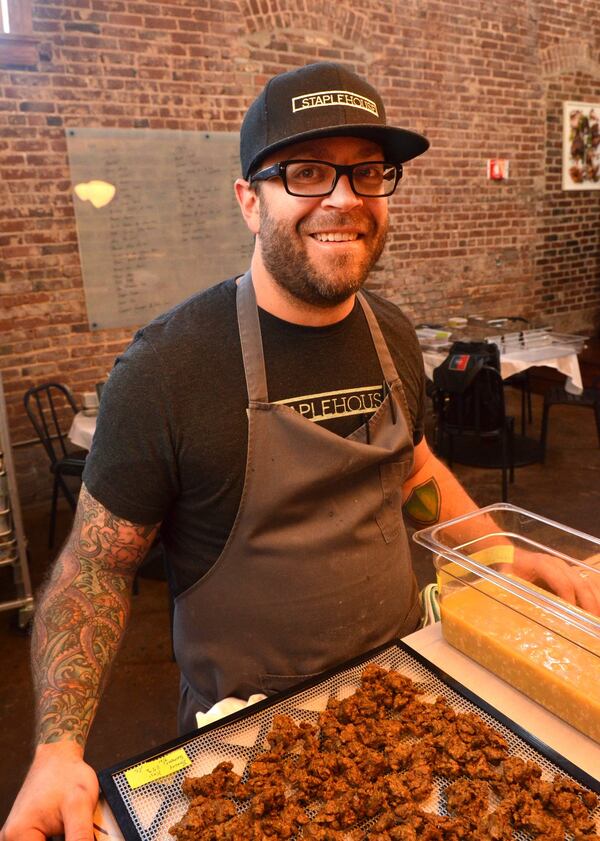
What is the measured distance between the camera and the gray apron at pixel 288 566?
1252 mm

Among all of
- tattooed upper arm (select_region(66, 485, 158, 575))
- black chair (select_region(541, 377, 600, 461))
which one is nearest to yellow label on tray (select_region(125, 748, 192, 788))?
tattooed upper arm (select_region(66, 485, 158, 575))

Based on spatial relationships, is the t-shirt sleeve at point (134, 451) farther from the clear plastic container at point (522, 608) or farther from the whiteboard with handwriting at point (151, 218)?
the whiteboard with handwriting at point (151, 218)

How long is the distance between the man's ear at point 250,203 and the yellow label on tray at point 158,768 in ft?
3.08

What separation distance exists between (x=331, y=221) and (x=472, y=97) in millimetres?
6339

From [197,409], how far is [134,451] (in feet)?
0.46

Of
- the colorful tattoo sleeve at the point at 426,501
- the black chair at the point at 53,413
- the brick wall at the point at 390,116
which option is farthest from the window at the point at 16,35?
the colorful tattoo sleeve at the point at 426,501

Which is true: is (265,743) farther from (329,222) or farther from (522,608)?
(329,222)

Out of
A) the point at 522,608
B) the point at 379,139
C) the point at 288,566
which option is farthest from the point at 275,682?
the point at 379,139

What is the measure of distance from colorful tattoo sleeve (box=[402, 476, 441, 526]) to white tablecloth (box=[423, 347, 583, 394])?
11.2ft

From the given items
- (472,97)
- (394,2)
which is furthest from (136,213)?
(472,97)

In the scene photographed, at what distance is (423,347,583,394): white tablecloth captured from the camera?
15.7 feet

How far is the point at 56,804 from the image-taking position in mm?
912

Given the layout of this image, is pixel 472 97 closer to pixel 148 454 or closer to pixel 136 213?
pixel 136 213

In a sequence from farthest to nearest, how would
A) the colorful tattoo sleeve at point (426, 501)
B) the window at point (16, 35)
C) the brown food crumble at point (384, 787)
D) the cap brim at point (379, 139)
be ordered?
the window at point (16, 35) → the colorful tattoo sleeve at point (426, 501) → the cap brim at point (379, 139) → the brown food crumble at point (384, 787)
